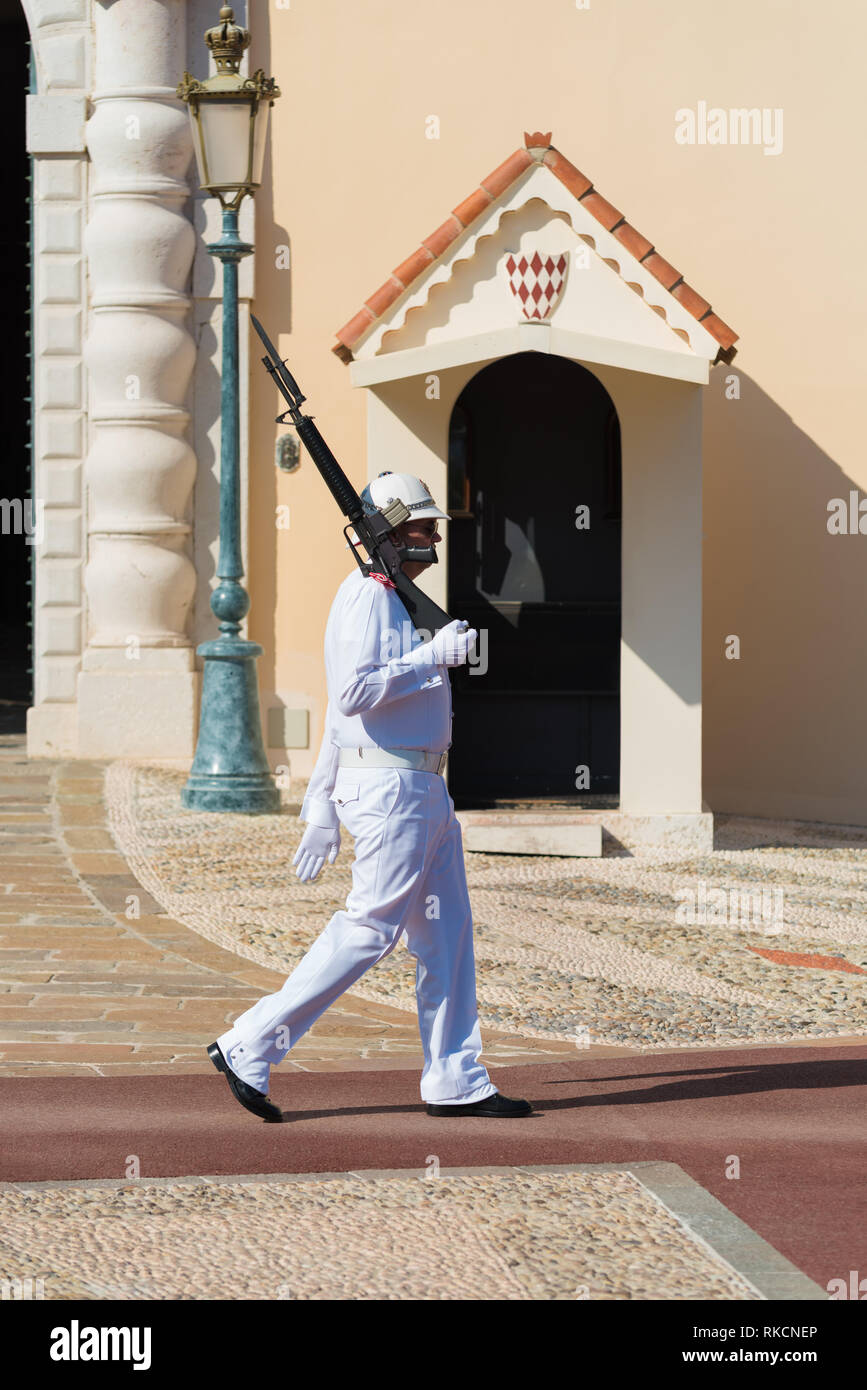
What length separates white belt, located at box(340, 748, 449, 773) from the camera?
5.00 meters

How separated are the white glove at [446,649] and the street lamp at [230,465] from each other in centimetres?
553

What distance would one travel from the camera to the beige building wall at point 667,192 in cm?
1208

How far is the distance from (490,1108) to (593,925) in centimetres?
316

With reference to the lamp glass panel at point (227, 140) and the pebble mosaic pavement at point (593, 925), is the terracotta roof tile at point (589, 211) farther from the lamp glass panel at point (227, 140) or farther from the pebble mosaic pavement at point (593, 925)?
the pebble mosaic pavement at point (593, 925)

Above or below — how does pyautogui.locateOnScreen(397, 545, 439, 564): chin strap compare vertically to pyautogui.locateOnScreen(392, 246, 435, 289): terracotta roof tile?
below

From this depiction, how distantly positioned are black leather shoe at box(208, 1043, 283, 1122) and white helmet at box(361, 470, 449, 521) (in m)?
1.61

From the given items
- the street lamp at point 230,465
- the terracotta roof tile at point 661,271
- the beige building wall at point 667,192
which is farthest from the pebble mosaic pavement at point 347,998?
the terracotta roof tile at point 661,271

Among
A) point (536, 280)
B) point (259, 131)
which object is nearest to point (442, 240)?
point (536, 280)

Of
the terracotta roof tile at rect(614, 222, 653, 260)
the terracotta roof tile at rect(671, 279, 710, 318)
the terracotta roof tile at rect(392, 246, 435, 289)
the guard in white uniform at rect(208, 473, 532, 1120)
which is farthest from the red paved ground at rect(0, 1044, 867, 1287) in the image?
the terracotta roof tile at rect(392, 246, 435, 289)

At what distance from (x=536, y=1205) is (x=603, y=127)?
30.9 ft

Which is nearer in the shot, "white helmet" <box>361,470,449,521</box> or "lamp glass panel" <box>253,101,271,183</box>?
"white helmet" <box>361,470,449,521</box>

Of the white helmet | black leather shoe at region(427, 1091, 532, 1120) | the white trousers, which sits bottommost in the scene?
black leather shoe at region(427, 1091, 532, 1120)

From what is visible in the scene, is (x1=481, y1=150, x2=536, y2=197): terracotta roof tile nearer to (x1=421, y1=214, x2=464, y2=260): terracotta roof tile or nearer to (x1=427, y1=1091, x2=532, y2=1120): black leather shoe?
(x1=421, y1=214, x2=464, y2=260): terracotta roof tile
